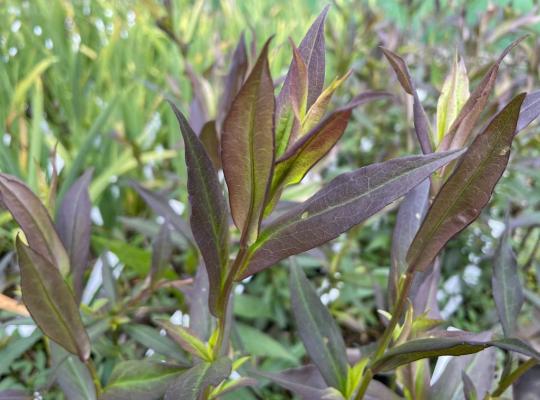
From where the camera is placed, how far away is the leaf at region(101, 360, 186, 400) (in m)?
0.50

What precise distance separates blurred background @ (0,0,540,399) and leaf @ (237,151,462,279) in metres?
0.29

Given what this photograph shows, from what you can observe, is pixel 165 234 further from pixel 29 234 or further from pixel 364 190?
pixel 364 190

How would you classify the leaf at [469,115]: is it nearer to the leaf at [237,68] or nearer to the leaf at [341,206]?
the leaf at [341,206]

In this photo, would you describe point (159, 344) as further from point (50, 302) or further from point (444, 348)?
point (444, 348)

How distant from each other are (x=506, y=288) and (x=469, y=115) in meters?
0.23

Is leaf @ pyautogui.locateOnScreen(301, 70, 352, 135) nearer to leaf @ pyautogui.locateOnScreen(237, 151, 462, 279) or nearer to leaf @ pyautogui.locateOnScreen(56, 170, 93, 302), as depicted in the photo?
leaf @ pyautogui.locateOnScreen(237, 151, 462, 279)

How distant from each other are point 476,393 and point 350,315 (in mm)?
578

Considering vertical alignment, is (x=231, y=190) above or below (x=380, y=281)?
above

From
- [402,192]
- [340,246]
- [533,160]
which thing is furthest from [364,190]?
[533,160]

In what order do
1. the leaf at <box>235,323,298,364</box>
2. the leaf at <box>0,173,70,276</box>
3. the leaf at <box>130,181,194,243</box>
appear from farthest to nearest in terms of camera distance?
the leaf at <box>235,323,298,364</box> < the leaf at <box>130,181,194,243</box> < the leaf at <box>0,173,70,276</box>

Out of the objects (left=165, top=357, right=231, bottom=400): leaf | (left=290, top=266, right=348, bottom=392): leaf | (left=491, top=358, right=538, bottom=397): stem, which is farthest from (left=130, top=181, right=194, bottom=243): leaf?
(left=491, top=358, right=538, bottom=397): stem

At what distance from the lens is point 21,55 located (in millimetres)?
1768

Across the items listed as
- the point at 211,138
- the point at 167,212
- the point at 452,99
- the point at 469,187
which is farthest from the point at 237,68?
the point at 469,187

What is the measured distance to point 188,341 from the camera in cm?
51
